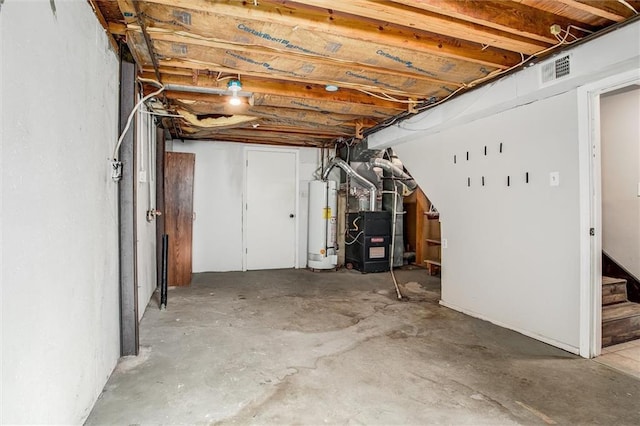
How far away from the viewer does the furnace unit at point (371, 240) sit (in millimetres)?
5422

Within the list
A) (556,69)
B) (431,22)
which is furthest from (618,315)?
(431,22)

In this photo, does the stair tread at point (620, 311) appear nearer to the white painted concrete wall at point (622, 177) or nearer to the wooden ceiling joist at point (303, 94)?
the white painted concrete wall at point (622, 177)

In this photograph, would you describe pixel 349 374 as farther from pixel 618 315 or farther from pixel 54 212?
pixel 618 315

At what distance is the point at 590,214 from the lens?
2.43 meters

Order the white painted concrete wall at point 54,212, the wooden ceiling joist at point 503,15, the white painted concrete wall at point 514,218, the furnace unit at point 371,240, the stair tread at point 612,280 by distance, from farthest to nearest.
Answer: the furnace unit at point 371,240 → the stair tread at point 612,280 → the white painted concrete wall at point 514,218 → the wooden ceiling joist at point 503,15 → the white painted concrete wall at point 54,212

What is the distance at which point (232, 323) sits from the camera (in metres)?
3.11

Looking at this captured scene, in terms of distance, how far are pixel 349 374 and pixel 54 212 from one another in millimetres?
1749

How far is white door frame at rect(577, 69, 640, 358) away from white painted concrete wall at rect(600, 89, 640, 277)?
4.12 feet

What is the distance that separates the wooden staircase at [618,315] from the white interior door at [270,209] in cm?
405

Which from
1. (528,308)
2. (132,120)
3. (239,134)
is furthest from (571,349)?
(239,134)

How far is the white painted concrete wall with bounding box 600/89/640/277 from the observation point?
3.24 metres

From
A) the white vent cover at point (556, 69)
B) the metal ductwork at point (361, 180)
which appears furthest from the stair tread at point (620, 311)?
the metal ductwork at point (361, 180)

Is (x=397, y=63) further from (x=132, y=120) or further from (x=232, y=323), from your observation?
(x=232, y=323)

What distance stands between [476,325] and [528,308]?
1.48ft
